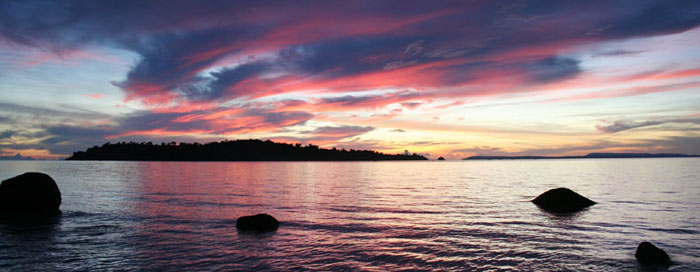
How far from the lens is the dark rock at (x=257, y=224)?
24078mm

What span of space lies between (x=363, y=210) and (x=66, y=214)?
2428cm

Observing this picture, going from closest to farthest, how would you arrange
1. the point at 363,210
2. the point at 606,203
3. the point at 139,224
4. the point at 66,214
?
the point at 139,224, the point at 66,214, the point at 363,210, the point at 606,203

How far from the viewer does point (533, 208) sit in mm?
34656

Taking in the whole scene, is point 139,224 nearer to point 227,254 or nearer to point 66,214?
point 66,214

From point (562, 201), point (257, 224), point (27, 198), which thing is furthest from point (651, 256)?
point (27, 198)

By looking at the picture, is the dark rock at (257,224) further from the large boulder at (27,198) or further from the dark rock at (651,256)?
the dark rock at (651,256)

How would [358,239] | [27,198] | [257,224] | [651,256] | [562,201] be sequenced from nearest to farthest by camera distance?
[651,256], [358,239], [257,224], [27,198], [562,201]

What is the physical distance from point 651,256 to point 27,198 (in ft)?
142

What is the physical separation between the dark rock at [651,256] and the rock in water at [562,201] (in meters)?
17.8

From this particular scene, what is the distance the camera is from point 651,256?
16609 millimetres

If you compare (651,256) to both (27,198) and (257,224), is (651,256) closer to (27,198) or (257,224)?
(257,224)

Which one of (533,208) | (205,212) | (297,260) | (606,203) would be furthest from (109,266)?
(606,203)

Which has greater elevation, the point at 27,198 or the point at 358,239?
the point at 27,198

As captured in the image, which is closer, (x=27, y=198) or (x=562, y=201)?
(x=27, y=198)
